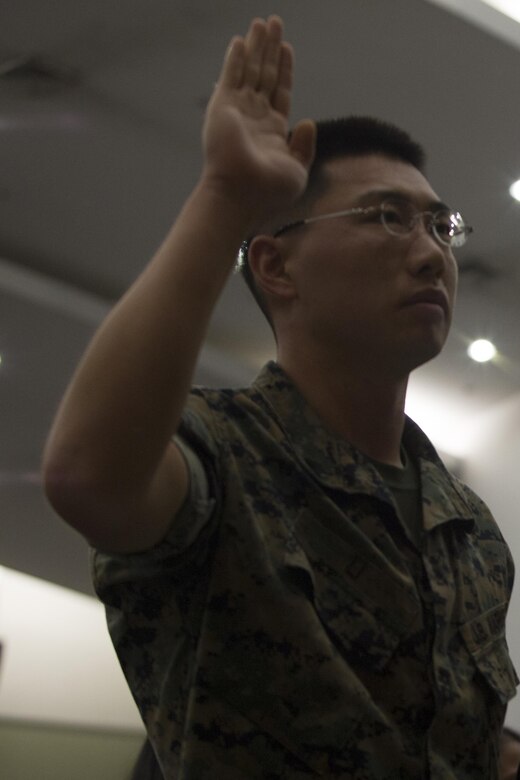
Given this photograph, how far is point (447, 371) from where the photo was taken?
18.4 ft

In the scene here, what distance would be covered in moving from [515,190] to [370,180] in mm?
3219

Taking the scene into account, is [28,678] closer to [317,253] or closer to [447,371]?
[447,371]

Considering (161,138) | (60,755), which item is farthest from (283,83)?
(60,755)

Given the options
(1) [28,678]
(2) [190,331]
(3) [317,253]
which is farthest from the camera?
(1) [28,678]

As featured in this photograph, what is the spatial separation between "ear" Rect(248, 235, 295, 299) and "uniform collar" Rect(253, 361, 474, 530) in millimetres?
83

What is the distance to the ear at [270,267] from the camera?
3.55ft

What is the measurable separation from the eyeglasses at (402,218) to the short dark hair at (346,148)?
43 millimetres

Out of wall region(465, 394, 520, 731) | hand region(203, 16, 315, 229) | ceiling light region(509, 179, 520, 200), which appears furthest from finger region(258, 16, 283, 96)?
wall region(465, 394, 520, 731)

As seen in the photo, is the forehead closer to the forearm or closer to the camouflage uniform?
the camouflage uniform

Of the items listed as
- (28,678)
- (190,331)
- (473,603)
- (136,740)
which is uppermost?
(190,331)

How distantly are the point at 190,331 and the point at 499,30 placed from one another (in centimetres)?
294

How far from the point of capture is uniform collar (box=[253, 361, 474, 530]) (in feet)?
3.10

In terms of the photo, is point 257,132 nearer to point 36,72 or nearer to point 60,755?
point 36,72

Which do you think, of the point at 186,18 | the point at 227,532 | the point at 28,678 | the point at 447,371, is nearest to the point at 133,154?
the point at 186,18
